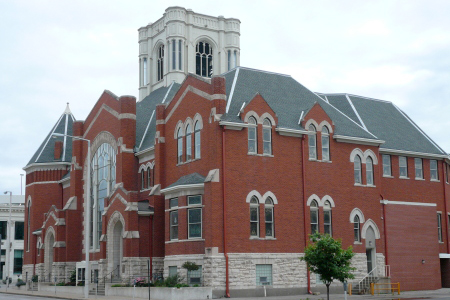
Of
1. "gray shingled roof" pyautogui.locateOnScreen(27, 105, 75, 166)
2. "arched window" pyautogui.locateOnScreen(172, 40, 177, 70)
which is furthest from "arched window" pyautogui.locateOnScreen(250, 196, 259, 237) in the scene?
"gray shingled roof" pyautogui.locateOnScreen(27, 105, 75, 166)

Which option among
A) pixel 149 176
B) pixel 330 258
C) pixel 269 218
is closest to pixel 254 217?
pixel 269 218

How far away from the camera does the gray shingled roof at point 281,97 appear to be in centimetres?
4106

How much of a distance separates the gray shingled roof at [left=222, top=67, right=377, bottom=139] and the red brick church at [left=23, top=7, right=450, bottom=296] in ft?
0.39

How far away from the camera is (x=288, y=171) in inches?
1587

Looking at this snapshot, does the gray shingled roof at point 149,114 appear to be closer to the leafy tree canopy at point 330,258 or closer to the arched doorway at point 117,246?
the arched doorway at point 117,246

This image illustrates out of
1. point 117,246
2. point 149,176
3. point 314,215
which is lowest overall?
point 117,246

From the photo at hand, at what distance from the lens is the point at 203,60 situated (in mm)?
62375

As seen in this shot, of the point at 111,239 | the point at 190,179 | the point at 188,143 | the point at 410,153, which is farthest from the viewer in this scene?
the point at 410,153

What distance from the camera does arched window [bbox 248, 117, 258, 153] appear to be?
39.2 metres

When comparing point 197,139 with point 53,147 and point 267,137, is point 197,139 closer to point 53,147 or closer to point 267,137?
point 267,137

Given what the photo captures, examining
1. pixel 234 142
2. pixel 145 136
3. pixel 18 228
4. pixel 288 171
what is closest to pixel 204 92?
pixel 234 142

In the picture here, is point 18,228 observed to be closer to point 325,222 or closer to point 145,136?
point 145,136

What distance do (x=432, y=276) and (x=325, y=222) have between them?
36.5 feet

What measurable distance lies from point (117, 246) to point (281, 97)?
15906mm
